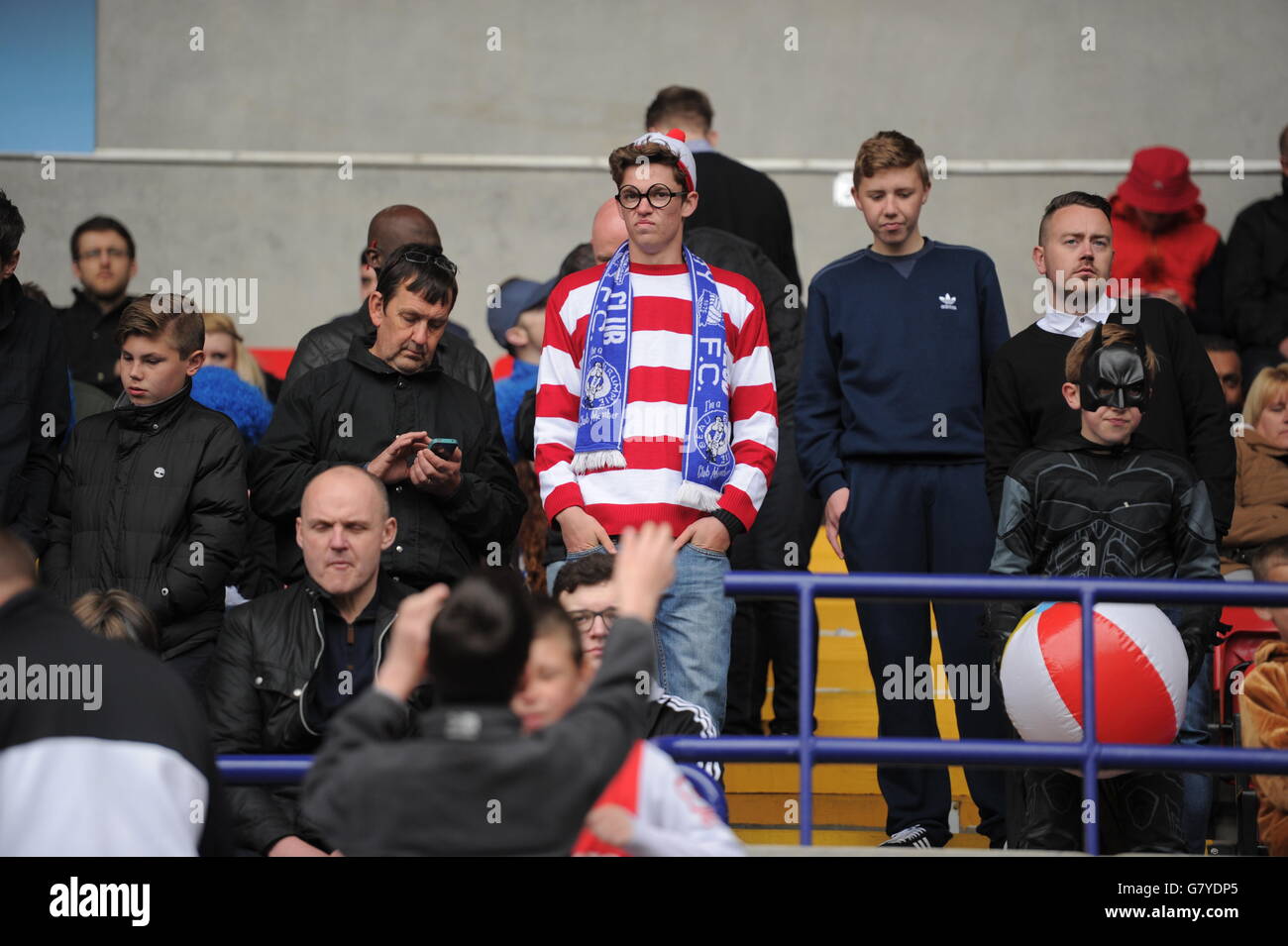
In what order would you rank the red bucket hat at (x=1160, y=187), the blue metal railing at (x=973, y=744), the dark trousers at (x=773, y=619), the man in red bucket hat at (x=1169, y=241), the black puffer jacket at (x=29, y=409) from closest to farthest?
1. the blue metal railing at (x=973, y=744)
2. the black puffer jacket at (x=29, y=409)
3. the dark trousers at (x=773, y=619)
4. the man in red bucket hat at (x=1169, y=241)
5. the red bucket hat at (x=1160, y=187)

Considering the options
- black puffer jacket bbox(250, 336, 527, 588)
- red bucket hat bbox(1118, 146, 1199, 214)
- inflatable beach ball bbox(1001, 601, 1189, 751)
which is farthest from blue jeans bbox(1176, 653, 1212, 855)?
red bucket hat bbox(1118, 146, 1199, 214)

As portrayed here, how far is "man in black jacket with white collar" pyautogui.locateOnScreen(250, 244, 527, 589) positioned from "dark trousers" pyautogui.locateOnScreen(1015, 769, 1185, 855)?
1871 mm

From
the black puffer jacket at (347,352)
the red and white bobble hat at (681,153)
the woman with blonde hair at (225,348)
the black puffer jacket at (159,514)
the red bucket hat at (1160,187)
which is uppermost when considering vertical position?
the red bucket hat at (1160,187)

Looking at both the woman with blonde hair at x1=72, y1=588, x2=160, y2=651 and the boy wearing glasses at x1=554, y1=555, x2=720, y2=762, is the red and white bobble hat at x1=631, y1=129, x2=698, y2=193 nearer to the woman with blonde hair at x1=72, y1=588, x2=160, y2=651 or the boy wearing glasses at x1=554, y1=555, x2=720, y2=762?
the boy wearing glasses at x1=554, y1=555, x2=720, y2=762

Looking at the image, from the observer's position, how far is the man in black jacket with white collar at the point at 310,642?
482cm

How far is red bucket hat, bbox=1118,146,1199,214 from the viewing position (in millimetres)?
9672

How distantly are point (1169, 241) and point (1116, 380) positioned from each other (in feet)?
15.6

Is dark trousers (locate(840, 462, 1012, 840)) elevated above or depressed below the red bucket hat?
below

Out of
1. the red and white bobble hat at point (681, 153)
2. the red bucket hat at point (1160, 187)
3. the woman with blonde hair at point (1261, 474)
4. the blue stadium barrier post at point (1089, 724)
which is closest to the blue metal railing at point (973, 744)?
the blue stadium barrier post at point (1089, 724)

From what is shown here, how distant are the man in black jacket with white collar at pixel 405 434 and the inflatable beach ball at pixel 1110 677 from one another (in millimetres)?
1769

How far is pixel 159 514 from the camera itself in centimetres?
537

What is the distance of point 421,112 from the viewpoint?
1240 cm

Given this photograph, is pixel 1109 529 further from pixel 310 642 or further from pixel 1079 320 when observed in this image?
pixel 310 642

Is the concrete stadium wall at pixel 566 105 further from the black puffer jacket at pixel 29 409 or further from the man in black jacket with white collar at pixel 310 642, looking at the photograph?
the man in black jacket with white collar at pixel 310 642
